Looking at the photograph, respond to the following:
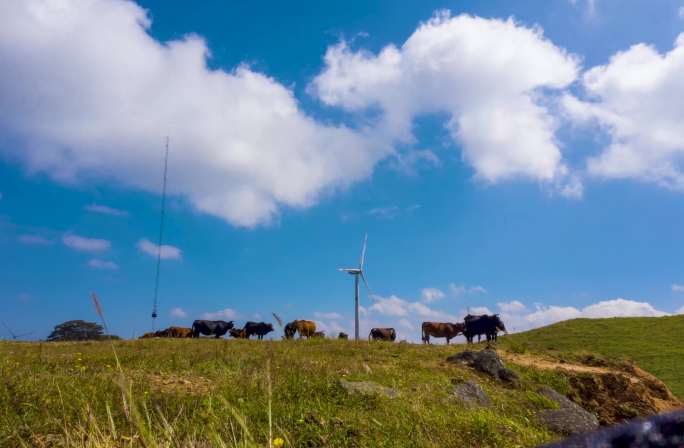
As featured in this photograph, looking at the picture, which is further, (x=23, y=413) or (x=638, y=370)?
(x=638, y=370)

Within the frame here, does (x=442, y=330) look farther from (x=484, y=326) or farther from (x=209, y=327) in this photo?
(x=209, y=327)

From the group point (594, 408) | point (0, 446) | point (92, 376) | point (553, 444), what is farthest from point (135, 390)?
point (594, 408)

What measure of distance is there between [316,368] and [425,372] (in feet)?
11.8

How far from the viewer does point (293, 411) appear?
26.5 ft

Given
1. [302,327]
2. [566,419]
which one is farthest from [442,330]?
[566,419]

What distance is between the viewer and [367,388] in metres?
10.3

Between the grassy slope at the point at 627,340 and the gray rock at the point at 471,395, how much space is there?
11.6 meters

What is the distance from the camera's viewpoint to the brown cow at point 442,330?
40.9m

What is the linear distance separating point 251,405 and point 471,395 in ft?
20.6

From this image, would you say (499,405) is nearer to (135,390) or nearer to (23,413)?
(135,390)

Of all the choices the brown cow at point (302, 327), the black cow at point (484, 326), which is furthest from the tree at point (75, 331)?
the black cow at point (484, 326)

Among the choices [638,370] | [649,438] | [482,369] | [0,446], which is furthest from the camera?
[638,370]

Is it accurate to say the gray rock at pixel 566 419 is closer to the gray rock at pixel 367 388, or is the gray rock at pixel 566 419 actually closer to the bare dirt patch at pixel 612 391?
the bare dirt patch at pixel 612 391

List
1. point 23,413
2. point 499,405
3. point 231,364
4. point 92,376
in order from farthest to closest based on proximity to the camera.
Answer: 1. point 231,364
2. point 499,405
3. point 92,376
4. point 23,413
